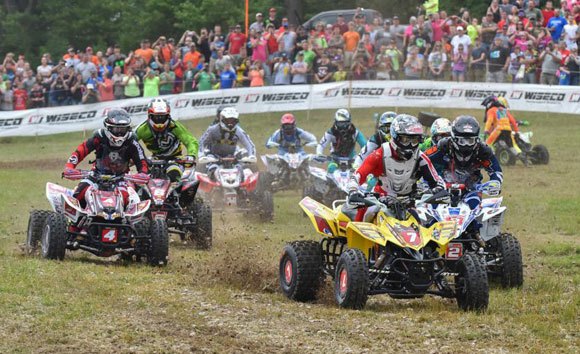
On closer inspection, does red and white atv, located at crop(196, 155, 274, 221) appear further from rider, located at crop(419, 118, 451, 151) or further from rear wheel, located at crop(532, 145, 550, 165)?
rear wheel, located at crop(532, 145, 550, 165)

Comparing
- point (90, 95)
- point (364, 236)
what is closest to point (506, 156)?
point (90, 95)

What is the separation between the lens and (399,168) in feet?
41.5

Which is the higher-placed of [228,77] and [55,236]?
[228,77]

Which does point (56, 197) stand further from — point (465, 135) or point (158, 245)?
point (465, 135)

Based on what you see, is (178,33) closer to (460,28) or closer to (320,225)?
(460,28)

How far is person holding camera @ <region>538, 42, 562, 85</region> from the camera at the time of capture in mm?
30828

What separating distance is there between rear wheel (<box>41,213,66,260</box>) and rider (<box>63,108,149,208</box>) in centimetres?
67

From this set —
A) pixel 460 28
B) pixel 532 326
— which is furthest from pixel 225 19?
pixel 532 326

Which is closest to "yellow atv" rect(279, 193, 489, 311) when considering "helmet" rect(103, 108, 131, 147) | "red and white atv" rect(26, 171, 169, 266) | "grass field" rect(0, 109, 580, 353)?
"grass field" rect(0, 109, 580, 353)

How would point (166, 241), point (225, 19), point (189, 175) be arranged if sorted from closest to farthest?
point (166, 241)
point (189, 175)
point (225, 19)

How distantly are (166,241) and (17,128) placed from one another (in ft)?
66.3

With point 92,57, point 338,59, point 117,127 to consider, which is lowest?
point 117,127

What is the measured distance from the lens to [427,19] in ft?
109

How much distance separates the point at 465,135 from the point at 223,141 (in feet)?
25.3
